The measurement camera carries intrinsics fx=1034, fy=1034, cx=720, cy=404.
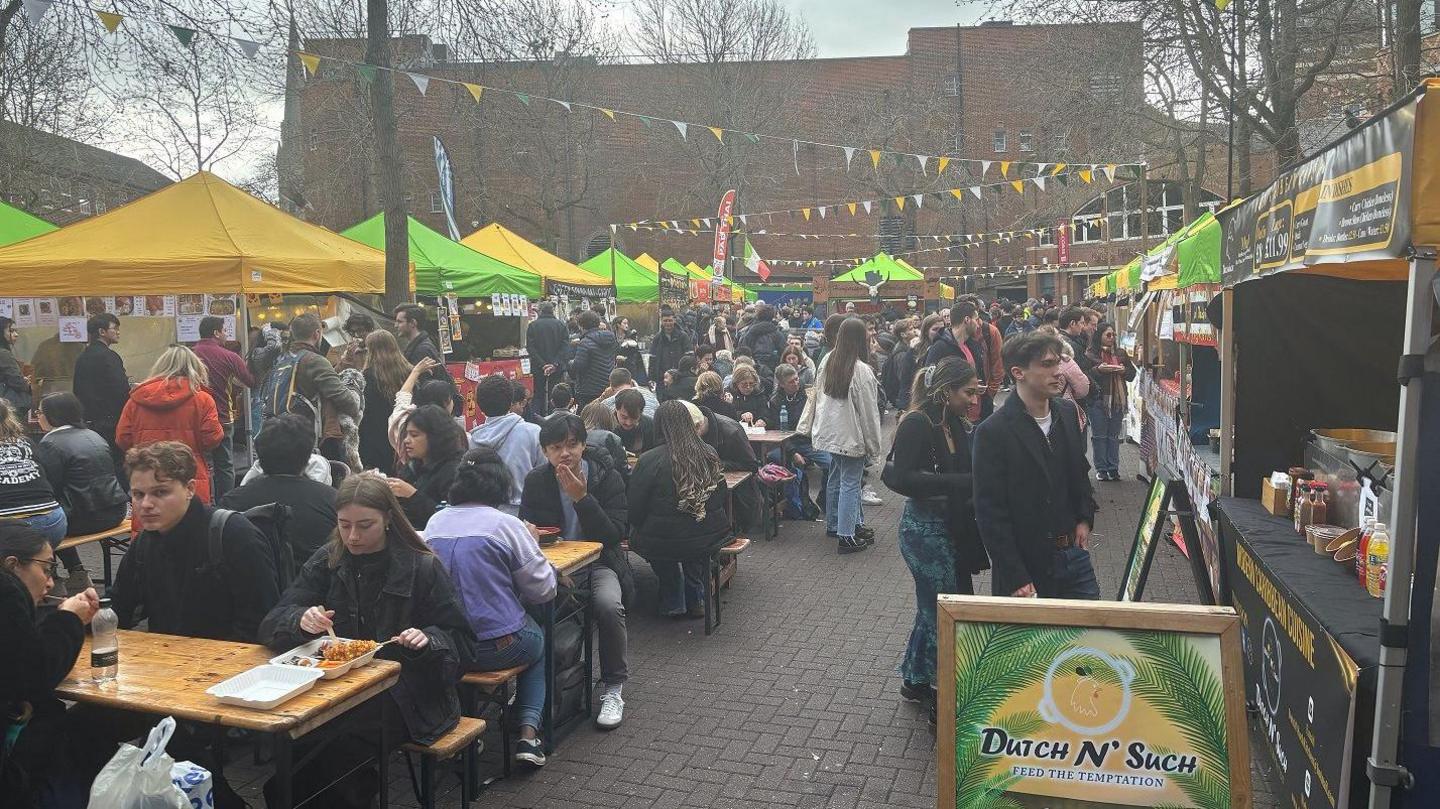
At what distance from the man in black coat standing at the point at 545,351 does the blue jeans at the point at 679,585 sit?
8434 millimetres

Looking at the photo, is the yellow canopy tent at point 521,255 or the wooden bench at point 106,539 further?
the yellow canopy tent at point 521,255

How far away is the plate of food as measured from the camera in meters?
3.55

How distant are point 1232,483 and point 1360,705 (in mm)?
3020

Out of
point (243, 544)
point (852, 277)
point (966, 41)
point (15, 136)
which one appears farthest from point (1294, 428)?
point (966, 41)

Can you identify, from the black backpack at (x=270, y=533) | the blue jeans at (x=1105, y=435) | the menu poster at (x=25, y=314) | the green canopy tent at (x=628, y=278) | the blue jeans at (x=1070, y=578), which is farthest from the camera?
the green canopy tent at (x=628, y=278)

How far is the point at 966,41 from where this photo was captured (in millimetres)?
46219

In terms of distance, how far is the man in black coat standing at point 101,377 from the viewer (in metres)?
9.19

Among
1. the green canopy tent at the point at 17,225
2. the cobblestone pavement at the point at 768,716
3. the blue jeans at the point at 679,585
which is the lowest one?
the cobblestone pavement at the point at 768,716

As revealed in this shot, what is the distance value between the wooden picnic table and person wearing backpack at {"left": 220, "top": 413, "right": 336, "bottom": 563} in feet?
2.98

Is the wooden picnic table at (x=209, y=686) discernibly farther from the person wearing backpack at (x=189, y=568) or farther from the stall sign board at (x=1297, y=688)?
the stall sign board at (x=1297, y=688)

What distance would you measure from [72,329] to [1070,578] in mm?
12058

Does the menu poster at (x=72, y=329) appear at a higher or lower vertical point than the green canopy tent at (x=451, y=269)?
lower

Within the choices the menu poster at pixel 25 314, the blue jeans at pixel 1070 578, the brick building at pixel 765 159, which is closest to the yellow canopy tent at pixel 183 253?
the menu poster at pixel 25 314

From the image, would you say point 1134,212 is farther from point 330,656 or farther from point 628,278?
point 330,656
